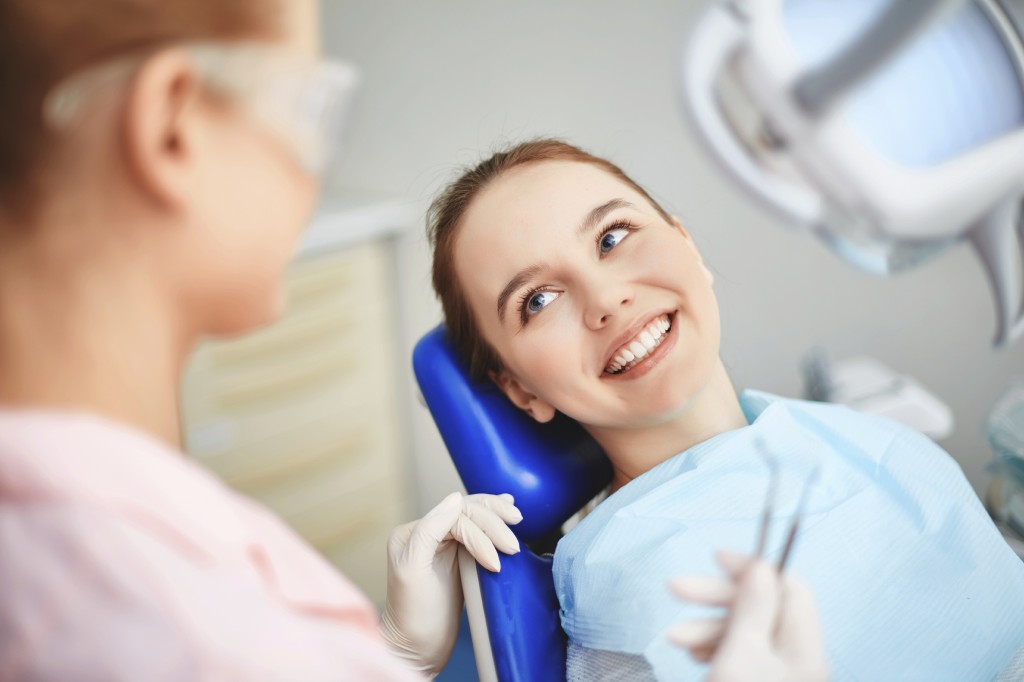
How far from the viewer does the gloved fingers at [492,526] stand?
0.77m

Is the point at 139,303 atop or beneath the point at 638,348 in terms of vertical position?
atop

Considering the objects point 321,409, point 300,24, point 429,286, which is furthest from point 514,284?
point 321,409

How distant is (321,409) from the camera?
4.34 ft

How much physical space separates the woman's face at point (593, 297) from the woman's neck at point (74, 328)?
17.2 inches

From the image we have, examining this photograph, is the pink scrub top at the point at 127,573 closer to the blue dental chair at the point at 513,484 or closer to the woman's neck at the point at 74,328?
the woman's neck at the point at 74,328

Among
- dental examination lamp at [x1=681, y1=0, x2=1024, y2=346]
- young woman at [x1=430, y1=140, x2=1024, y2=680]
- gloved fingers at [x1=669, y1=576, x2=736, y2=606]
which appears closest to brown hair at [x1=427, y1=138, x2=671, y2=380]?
young woman at [x1=430, y1=140, x2=1024, y2=680]

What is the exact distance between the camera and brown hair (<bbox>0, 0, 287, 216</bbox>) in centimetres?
31

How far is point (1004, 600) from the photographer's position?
729mm

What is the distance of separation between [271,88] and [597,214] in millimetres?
447

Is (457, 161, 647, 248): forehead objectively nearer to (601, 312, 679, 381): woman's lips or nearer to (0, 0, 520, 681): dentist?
(601, 312, 679, 381): woman's lips

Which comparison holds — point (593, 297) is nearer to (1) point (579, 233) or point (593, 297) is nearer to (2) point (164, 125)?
(1) point (579, 233)

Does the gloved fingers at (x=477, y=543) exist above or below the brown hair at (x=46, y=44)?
below

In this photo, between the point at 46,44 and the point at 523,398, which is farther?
the point at 523,398

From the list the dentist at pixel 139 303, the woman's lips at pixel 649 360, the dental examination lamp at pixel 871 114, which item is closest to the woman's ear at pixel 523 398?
the woman's lips at pixel 649 360
